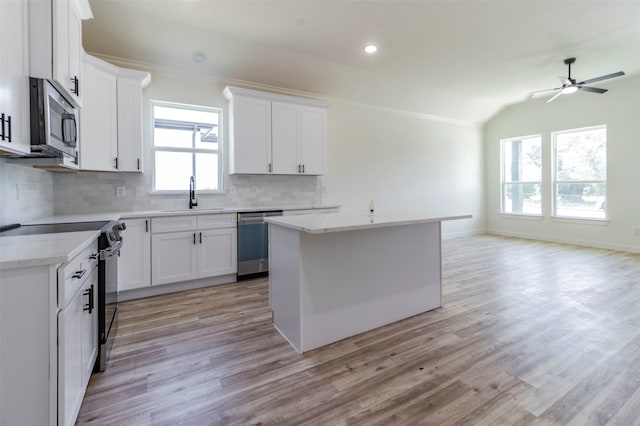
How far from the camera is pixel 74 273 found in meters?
1.40

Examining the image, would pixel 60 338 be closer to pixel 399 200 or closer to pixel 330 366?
pixel 330 366

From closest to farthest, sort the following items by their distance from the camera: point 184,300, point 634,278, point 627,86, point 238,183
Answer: point 184,300, point 634,278, point 238,183, point 627,86

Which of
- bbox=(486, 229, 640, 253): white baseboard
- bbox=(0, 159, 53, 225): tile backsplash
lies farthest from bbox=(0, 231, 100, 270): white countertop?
bbox=(486, 229, 640, 253): white baseboard

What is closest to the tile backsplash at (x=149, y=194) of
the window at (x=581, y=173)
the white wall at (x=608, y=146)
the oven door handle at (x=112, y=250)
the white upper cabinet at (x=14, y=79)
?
the oven door handle at (x=112, y=250)

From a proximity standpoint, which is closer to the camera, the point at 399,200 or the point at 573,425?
the point at 573,425

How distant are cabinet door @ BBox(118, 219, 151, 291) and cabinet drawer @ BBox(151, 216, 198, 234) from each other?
72 millimetres

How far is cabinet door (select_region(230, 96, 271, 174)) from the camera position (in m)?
4.05

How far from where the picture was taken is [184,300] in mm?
3248

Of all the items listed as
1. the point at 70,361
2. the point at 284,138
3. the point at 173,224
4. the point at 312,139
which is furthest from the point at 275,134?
the point at 70,361

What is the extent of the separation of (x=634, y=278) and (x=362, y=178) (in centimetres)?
402

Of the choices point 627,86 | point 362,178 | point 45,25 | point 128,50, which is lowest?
point 362,178

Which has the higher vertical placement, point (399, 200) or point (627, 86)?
point (627, 86)

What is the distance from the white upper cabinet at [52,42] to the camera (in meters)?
1.78

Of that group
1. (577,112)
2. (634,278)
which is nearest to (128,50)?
(634,278)
